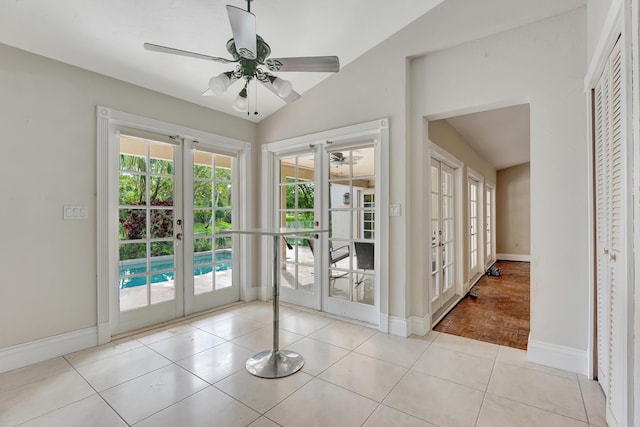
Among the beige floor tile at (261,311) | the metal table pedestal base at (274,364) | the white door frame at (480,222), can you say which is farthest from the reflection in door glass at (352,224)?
the white door frame at (480,222)

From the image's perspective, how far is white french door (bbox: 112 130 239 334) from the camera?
9.82 ft

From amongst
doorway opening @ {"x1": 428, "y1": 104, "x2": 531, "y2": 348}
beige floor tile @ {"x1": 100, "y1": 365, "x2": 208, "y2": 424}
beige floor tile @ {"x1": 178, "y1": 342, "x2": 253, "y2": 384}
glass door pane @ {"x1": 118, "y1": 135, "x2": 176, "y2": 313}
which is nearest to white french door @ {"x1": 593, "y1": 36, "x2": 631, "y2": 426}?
doorway opening @ {"x1": 428, "y1": 104, "x2": 531, "y2": 348}

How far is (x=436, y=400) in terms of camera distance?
1.90 metres

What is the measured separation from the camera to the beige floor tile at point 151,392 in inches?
70.8

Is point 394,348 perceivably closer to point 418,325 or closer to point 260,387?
point 418,325

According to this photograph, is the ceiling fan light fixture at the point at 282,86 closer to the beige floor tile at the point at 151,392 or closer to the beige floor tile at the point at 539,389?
the beige floor tile at the point at 151,392

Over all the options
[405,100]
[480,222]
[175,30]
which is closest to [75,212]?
[175,30]

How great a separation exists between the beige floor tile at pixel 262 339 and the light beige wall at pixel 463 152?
262 cm

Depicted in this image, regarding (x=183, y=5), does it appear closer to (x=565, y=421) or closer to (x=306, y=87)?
(x=306, y=87)

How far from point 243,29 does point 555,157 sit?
246cm

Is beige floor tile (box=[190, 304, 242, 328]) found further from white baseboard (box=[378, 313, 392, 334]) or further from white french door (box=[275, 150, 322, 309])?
white baseboard (box=[378, 313, 392, 334])

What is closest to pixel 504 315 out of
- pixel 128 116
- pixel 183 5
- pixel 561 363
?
pixel 561 363

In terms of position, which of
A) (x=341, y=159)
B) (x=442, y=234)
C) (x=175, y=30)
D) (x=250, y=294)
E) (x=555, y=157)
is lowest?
(x=250, y=294)

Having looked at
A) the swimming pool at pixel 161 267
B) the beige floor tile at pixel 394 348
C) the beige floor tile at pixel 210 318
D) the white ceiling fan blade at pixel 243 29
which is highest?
the white ceiling fan blade at pixel 243 29
